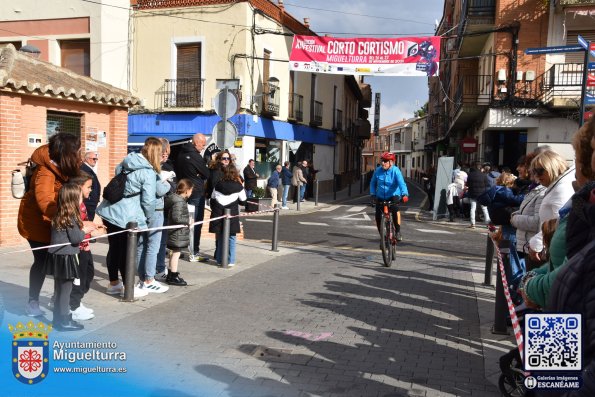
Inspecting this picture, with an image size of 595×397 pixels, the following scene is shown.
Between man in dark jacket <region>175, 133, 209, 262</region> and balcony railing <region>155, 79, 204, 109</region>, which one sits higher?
balcony railing <region>155, 79, 204, 109</region>

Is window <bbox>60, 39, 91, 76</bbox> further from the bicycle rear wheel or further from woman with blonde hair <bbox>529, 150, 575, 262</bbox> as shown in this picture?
woman with blonde hair <bbox>529, 150, 575, 262</bbox>

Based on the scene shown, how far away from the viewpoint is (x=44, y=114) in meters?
9.78

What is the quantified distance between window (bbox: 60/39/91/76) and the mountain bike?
16.3 m

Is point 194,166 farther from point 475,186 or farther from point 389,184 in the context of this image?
point 475,186

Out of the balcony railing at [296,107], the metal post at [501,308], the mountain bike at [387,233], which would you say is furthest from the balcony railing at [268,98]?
the metal post at [501,308]

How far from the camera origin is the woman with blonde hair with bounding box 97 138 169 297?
6.01 metres

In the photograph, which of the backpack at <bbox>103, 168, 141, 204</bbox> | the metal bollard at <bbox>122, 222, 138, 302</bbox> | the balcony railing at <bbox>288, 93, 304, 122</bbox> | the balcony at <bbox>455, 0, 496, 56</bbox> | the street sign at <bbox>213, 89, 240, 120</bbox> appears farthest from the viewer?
the balcony railing at <bbox>288, 93, 304, 122</bbox>

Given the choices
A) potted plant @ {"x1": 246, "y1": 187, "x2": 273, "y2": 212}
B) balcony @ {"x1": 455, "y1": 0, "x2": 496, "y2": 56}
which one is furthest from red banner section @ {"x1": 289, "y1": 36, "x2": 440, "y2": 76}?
potted plant @ {"x1": 246, "y1": 187, "x2": 273, "y2": 212}

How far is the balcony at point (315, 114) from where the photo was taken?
30.1 metres

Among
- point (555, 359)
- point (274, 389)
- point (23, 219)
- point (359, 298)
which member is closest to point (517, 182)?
point (359, 298)

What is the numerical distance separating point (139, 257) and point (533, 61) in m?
17.3

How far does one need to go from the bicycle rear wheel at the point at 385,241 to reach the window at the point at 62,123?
599 centimetres

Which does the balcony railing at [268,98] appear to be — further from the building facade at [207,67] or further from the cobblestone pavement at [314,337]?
the cobblestone pavement at [314,337]

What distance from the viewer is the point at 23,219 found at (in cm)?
506
